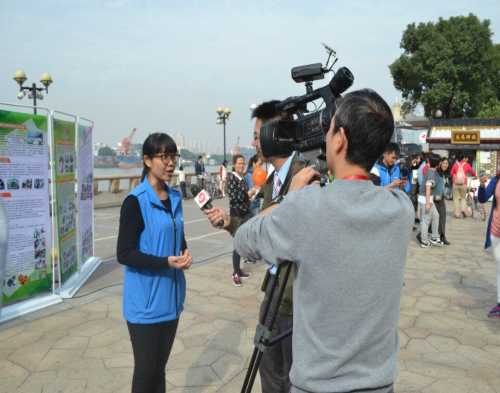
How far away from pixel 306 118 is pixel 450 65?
1442 inches

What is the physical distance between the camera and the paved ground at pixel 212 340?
322cm

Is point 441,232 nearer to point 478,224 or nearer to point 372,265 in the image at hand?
point 478,224

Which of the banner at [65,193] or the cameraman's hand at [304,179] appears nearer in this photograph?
the cameraman's hand at [304,179]

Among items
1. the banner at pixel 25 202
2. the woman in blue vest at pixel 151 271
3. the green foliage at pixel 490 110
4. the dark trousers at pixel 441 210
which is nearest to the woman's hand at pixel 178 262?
the woman in blue vest at pixel 151 271

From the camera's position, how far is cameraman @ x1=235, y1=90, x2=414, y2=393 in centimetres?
116

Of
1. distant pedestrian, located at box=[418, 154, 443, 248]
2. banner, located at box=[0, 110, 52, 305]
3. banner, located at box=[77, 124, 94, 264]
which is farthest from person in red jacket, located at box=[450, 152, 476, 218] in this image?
banner, located at box=[0, 110, 52, 305]

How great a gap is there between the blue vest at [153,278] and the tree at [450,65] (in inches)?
1378

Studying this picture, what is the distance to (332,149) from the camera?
1262mm

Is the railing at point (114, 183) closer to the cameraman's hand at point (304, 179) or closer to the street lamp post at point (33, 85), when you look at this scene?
the street lamp post at point (33, 85)

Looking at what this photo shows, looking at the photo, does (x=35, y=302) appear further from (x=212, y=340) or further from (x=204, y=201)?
(x=204, y=201)

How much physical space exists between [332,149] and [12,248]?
170 inches

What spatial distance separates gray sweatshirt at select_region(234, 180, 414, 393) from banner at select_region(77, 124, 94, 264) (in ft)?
16.8

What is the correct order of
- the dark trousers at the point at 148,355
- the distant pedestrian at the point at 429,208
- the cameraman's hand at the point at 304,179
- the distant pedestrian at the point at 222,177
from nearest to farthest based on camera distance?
the cameraman's hand at the point at 304,179, the dark trousers at the point at 148,355, the distant pedestrian at the point at 429,208, the distant pedestrian at the point at 222,177

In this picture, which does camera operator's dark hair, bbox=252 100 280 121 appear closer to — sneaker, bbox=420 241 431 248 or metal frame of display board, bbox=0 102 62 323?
metal frame of display board, bbox=0 102 62 323
